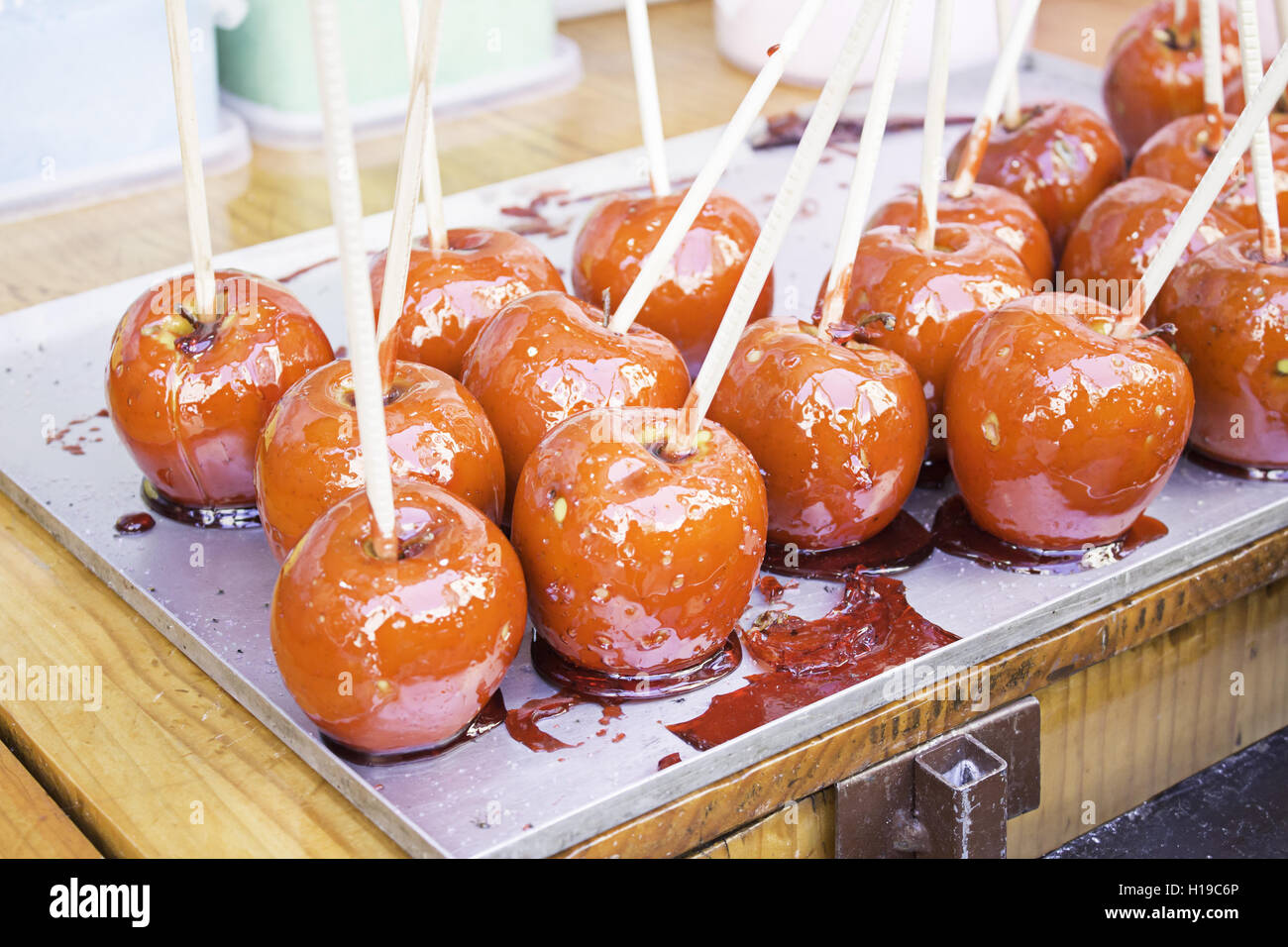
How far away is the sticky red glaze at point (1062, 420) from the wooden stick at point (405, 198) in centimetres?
39

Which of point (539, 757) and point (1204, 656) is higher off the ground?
point (539, 757)

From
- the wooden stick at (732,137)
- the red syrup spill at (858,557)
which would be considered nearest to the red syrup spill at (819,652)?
the red syrup spill at (858,557)

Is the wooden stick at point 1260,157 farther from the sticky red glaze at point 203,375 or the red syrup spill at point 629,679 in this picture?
the sticky red glaze at point 203,375

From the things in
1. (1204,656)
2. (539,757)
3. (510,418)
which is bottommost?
(1204,656)

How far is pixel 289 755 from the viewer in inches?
33.0

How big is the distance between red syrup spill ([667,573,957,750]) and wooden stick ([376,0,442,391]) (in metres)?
0.29

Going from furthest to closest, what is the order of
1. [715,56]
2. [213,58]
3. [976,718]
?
[715,56] < [213,58] < [976,718]

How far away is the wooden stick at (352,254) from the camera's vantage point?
2.07 ft

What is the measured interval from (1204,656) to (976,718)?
28 centimetres

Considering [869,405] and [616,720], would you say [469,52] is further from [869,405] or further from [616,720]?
[616,720]

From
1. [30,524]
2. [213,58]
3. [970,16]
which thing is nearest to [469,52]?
[213,58]

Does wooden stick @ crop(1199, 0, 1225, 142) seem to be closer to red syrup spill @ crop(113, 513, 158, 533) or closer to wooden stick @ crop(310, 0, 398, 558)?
wooden stick @ crop(310, 0, 398, 558)

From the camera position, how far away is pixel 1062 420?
931 mm
